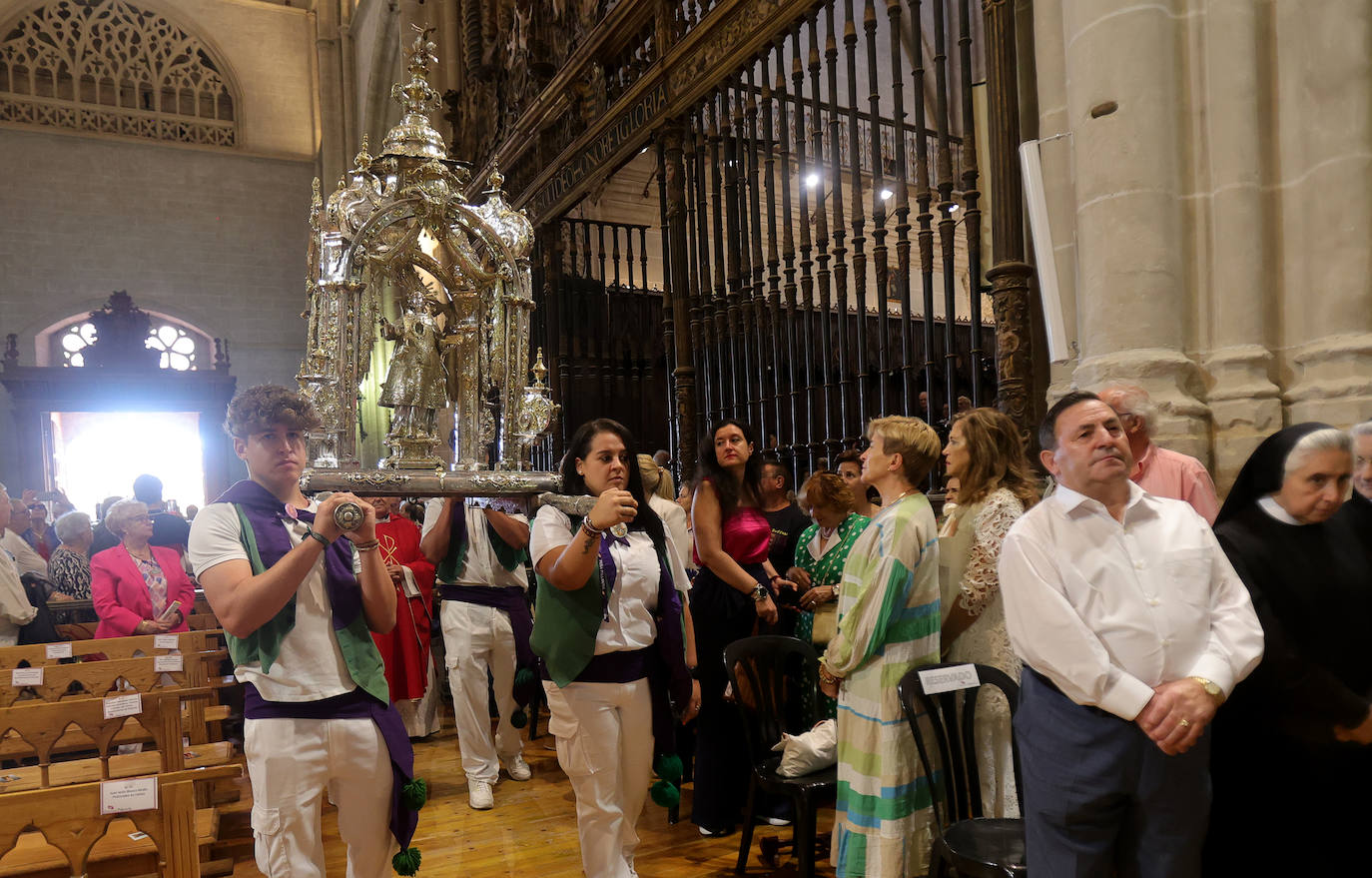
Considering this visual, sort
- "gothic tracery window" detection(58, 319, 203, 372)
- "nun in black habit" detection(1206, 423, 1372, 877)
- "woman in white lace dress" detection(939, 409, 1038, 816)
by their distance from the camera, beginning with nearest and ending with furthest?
"nun in black habit" detection(1206, 423, 1372, 877) → "woman in white lace dress" detection(939, 409, 1038, 816) → "gothic tracery window" detection(58, 319, 203, 372)

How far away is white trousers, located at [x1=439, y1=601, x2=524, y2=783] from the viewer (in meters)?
4.29

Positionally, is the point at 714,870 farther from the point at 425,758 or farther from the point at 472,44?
the point at 472,44

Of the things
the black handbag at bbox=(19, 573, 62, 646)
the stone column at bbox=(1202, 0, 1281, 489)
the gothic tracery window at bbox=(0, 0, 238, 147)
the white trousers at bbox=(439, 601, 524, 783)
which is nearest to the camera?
the stone column at bbox=(1202, 0, 1281, 489)

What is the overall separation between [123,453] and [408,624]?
478 inches

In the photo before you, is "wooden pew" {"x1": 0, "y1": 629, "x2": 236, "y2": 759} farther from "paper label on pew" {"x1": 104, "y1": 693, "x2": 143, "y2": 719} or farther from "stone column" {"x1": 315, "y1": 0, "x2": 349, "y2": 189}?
"stone column" {"x1": 315, "y1": 0, "x2": 349, "y2": 189}

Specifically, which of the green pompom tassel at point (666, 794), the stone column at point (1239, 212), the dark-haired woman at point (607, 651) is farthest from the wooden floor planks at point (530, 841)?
the stone column at point (1239, 212)

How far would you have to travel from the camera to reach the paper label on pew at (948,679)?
2.42 m

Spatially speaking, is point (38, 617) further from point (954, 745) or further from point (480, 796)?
point (954, 745)

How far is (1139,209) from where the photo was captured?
2.90m

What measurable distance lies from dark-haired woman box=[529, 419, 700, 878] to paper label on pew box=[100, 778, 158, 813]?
1.08 meters

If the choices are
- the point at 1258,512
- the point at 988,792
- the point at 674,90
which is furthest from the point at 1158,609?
the point at 674,90

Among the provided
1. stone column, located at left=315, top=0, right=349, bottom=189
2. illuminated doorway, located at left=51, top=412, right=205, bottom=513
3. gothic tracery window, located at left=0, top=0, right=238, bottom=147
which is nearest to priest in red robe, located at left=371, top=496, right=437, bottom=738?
illuminated doorway, located at left=51, top=412, right=205, bottom=513

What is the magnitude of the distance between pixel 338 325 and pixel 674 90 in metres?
3.70

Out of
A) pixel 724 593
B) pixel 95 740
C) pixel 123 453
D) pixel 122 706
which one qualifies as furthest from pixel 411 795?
pixel 123 453
